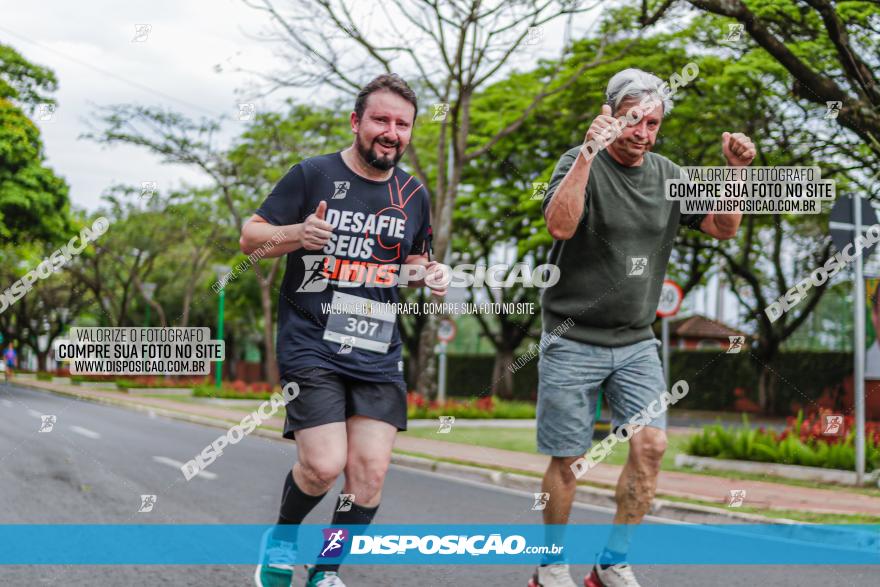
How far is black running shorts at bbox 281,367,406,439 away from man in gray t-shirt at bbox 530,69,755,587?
22.7 inches

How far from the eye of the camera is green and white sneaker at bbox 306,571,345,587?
3.37 m

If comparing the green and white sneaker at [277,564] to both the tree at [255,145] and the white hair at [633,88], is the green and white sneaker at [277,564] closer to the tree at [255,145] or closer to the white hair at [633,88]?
the white hair at [633,88]

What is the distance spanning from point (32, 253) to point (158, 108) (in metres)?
11.5

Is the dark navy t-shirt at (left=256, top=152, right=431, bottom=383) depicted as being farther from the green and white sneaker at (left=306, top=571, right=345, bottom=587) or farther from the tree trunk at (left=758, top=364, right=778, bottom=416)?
the tree trunk at (left=758, top=364, right=778, bottom=416)

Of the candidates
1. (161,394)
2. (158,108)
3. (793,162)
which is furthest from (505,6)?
(161,394)

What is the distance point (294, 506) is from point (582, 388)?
1.14m

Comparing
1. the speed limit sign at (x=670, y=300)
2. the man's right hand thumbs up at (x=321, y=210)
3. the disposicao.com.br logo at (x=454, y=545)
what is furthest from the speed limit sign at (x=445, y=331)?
the man's right hand thumbs up at (x=321, y=210)

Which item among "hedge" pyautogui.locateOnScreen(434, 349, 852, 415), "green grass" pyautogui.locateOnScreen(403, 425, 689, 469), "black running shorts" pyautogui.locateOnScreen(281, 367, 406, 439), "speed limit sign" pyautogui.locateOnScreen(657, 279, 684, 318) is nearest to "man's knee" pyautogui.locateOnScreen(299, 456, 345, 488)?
"black running shorts" pyautogui.locateOnScreen(281, 367, 406, 439)

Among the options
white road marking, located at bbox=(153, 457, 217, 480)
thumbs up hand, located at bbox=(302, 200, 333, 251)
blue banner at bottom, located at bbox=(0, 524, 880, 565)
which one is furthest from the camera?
white road marking, located at bbox=(153, 457, 217, 480)

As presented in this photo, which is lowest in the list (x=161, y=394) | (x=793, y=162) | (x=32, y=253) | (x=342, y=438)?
(x=161, y=394)

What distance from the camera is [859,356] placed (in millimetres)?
8812

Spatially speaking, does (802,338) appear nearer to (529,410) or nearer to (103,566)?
(529,410)

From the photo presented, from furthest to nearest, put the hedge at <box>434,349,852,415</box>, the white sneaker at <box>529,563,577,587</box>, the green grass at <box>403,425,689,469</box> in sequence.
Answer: the hedge at <box>434,349,852,415</box> → the green grass at <box>403,425,689,469</box> → the white sneaker at <box>529,563,577,587</box>

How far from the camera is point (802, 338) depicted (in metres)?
32.9
